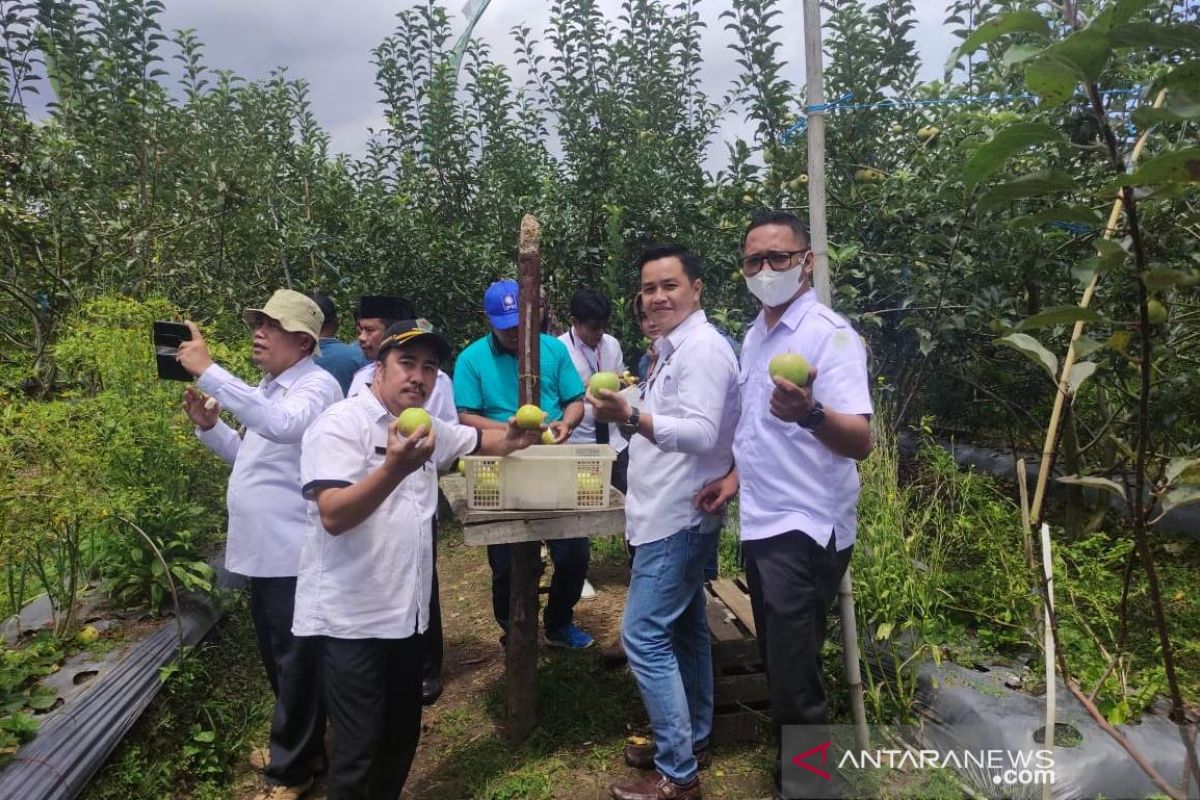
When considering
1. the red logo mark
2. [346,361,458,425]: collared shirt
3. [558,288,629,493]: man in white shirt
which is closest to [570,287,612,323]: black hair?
[558,288,629,493]: man in white shirt

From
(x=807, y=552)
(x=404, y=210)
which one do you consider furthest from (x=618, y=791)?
(x=404, y=210)

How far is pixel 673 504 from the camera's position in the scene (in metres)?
2.64

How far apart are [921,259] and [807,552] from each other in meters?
2.51

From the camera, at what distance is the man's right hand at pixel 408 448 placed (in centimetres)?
200

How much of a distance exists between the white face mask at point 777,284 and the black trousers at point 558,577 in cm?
198

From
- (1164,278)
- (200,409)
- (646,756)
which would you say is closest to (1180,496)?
(1164,278)

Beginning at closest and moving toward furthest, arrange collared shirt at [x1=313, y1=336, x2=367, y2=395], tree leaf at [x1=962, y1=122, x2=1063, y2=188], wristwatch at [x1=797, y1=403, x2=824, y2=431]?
tree leaf at [x1=962, y1=122, x2=1063, y2=188] → wristwatch at [x1=797, y1=403, x2=824, y2=431] → collared shirt at [x1=313, y1=336, x2=367, y2=395]

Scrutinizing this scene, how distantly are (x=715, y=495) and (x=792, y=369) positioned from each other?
29.6 inches

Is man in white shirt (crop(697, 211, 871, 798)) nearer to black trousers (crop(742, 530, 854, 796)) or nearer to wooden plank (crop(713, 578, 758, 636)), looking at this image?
black trousers (crop(742, 530, 854, 796))

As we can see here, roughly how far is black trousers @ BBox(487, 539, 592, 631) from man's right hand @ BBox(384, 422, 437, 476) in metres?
1.92

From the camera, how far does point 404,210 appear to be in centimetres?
682

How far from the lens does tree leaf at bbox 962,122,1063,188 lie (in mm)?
1109

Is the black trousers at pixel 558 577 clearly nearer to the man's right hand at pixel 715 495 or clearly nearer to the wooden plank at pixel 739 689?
the wooden plank at pixel 739 689

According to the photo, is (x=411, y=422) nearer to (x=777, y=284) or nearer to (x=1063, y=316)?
(x=777, y=284)
